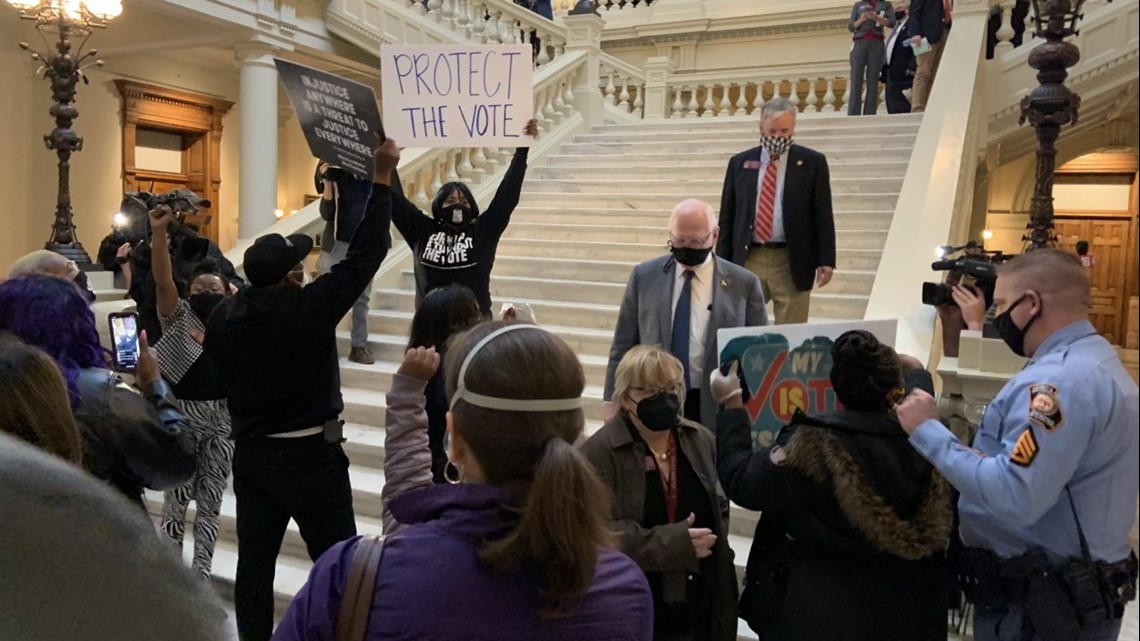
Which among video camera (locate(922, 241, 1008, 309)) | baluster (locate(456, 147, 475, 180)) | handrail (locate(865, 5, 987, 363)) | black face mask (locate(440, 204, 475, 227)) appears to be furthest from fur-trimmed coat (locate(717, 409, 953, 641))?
baluster (locate(456, 147, 475, 180))

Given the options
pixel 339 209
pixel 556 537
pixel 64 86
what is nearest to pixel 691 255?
pixel 556 537

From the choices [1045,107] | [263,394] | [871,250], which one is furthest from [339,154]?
[871,250]

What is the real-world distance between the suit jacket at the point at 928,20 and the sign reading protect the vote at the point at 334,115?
6461 mm

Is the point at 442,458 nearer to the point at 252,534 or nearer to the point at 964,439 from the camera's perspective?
the point at 252,534

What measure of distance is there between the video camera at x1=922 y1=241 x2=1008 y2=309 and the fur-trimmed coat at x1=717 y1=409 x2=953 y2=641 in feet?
2.14

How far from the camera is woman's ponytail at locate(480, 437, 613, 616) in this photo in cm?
112

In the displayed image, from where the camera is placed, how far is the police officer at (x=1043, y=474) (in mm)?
1499

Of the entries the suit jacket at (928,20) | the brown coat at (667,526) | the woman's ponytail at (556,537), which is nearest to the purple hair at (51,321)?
the brown coat at (667,526)

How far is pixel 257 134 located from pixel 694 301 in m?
8.15

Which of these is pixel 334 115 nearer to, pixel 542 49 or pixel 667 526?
pixel 667 526

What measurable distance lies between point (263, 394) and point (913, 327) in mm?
2824

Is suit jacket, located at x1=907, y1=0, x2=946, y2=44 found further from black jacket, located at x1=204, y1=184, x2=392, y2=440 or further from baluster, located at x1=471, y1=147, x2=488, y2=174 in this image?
black jacket, located at x1=204, y1=184, x2=392, y2=440

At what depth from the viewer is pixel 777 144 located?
435 centimetres

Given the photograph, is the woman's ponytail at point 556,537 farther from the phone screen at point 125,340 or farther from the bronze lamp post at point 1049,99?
the bronze lamp post at point 1049,99
